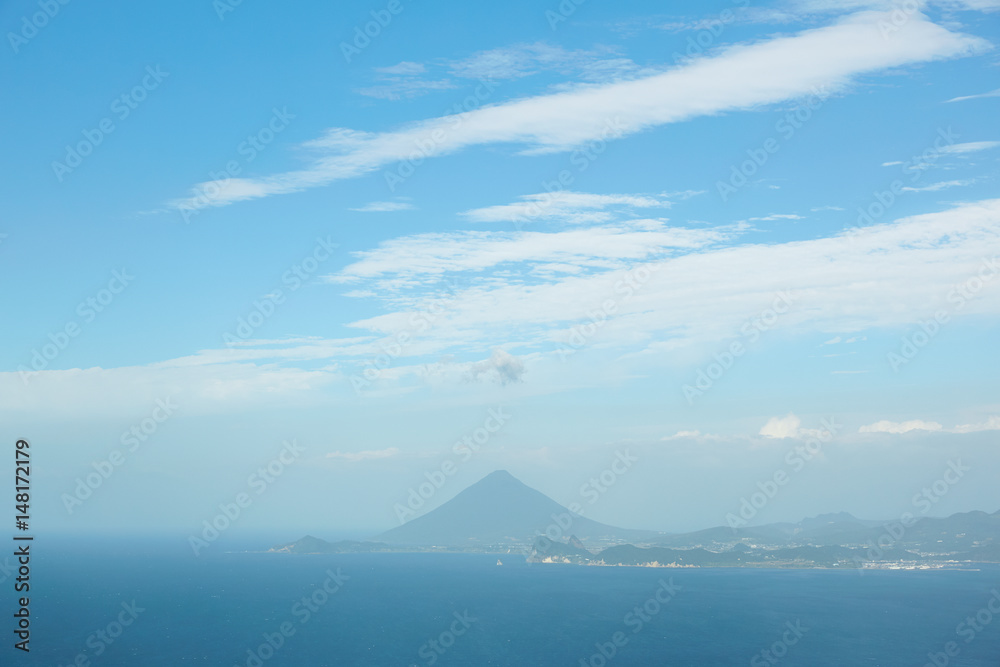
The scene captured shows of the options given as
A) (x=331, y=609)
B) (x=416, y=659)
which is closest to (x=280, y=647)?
(x=416, y=659)

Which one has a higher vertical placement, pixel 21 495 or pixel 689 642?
pixel 21 495

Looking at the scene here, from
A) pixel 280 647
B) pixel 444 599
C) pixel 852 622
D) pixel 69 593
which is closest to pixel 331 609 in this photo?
pixel 444 599

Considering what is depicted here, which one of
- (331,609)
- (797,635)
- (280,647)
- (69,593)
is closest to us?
(280,647)

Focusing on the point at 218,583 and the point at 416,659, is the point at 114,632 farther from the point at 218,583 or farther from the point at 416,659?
the point at 218,583

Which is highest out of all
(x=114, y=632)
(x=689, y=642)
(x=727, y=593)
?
(x=114, y=632)

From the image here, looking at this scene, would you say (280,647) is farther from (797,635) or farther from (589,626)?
(797,635)

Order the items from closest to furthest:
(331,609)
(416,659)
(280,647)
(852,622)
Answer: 1. (416,659)
2. (280,647)
3. (852,622)
4. (331,609)

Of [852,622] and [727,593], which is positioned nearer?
[852,622]
